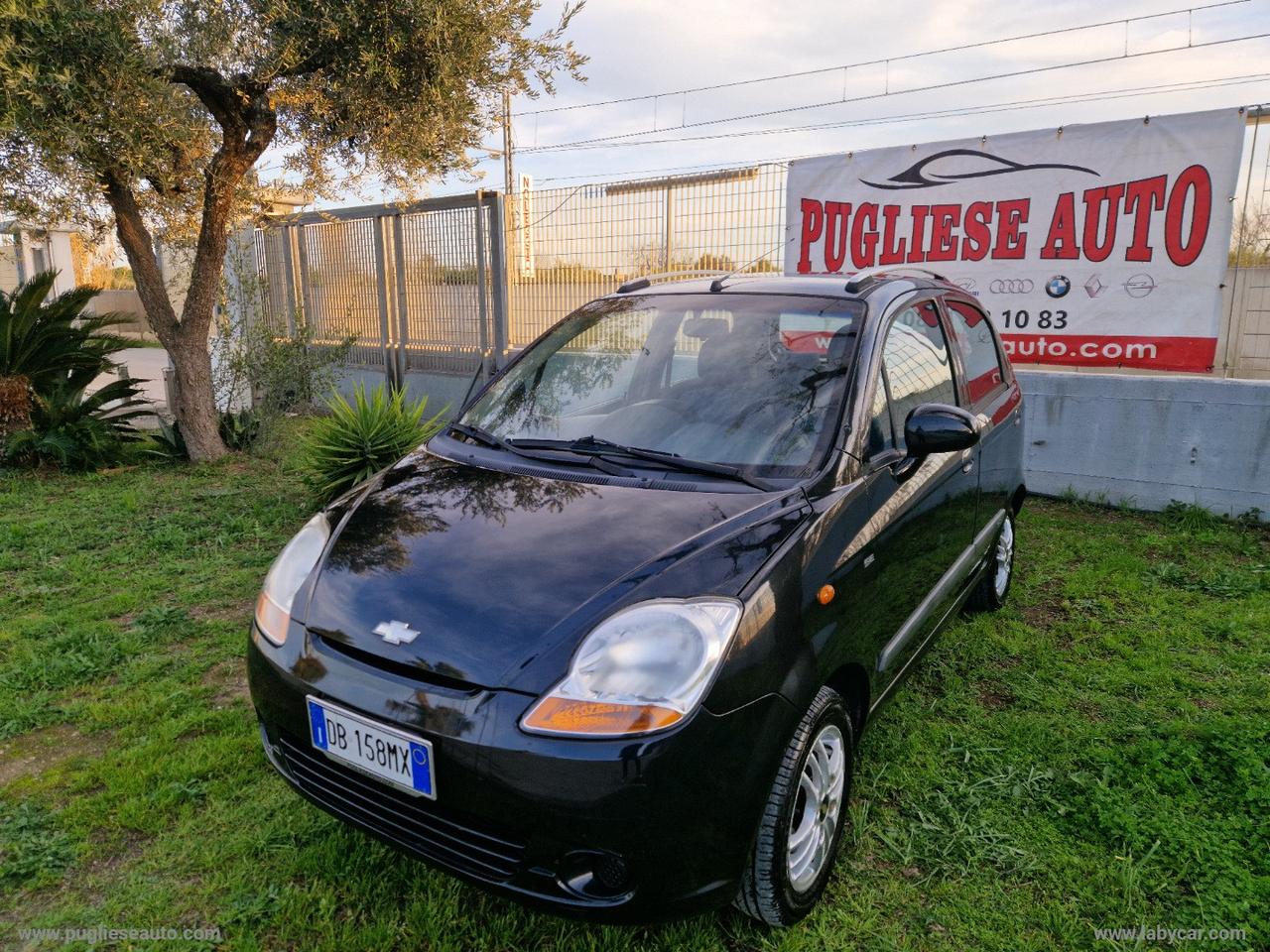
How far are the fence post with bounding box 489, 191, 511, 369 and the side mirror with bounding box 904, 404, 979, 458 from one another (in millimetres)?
7295

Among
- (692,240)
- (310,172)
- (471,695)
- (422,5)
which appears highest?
(422,5)

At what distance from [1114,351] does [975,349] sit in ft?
10.8

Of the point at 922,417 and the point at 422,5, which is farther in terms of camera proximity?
the point at 422,5

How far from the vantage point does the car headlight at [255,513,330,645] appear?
2.35 meters

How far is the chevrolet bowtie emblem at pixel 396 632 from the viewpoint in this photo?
2.03 m

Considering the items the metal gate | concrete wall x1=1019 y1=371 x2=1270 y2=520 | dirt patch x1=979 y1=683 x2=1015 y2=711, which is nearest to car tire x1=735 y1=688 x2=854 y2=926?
dirt patch x1=979 y1=683 x2=1015 y2=711

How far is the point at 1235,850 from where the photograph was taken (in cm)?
252

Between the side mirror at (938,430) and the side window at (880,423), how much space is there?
0.28ft

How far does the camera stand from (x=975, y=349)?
4066 millimetres

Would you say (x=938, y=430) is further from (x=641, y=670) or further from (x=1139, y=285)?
(x=1139, y=285)

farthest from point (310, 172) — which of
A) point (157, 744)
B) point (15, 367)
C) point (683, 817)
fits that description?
point (683, 817)

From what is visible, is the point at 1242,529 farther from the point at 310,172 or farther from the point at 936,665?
the point at 310,172

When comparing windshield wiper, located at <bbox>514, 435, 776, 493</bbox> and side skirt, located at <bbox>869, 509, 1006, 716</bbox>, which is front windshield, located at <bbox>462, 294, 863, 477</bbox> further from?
side skirt, located at <bbox>869, 509, 1006, 716</bbox>

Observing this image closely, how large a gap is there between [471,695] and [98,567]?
4.29 m
